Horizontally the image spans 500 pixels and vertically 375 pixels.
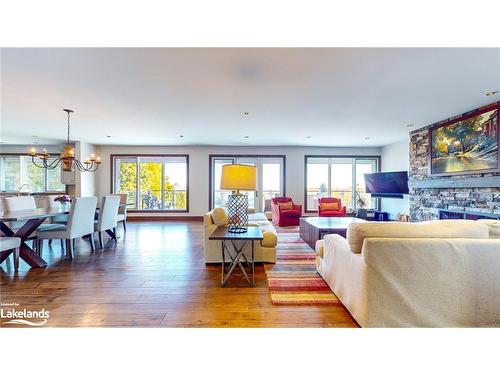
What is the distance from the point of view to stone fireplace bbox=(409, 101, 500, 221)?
13.1 ft

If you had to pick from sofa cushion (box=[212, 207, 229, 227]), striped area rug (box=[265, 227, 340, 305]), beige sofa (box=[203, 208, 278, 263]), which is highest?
sofa cushion (box=[212, 207, 229, 227])

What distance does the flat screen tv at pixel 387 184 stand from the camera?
6.27 meters

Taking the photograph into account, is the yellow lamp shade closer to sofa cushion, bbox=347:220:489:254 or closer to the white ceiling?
the white ceiling

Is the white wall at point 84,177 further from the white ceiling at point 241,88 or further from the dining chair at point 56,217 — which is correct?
the dining chair at point 56,217

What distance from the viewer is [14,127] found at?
5.45 m

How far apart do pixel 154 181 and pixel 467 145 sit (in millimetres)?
8117

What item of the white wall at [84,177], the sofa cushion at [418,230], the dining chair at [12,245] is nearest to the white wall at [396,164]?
the sofa cushion at [418,230]

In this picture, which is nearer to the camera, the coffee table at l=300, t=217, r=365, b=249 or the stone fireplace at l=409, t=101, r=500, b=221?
the coffee table at l=300, t=217, r=365, b=249

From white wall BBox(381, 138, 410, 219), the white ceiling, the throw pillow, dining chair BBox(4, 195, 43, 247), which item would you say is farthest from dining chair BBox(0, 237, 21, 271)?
white wall BBox(381, 138, 410, 219)

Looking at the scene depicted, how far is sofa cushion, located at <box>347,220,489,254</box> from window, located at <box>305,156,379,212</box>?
6230 millimetres
